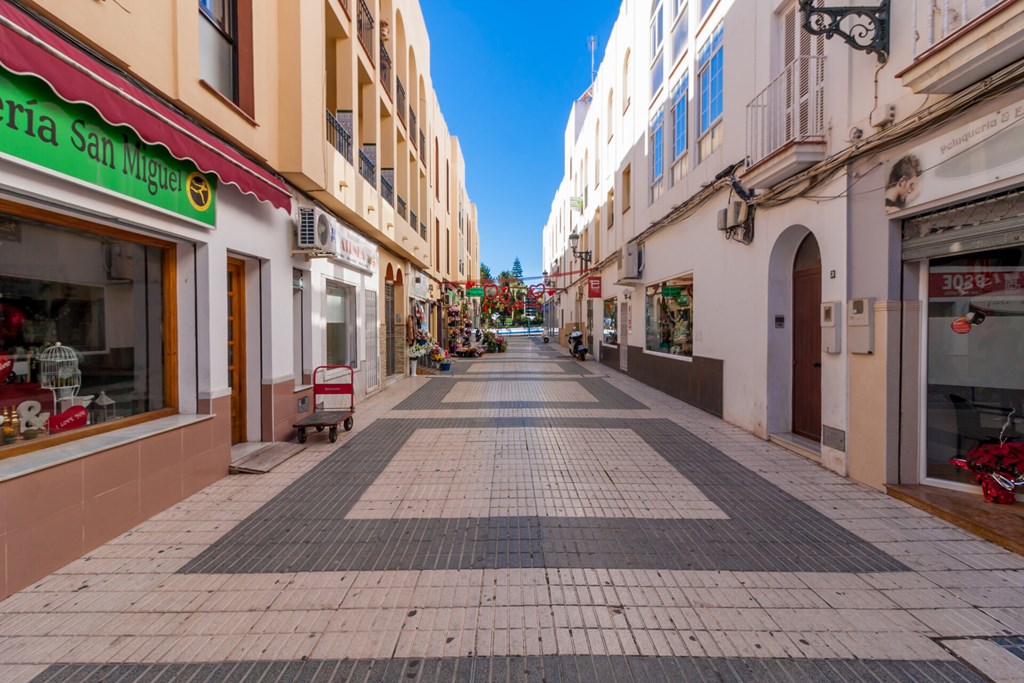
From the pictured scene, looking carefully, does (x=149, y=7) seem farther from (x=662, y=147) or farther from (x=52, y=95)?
(x=662, y=147)

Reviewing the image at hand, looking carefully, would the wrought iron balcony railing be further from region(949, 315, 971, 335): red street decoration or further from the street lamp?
the street lamp

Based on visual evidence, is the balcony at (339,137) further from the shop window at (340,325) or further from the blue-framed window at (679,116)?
the blue-framed window at (679,116)

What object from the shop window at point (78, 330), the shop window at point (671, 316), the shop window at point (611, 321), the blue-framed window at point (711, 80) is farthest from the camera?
the shop window at point (611, 321)

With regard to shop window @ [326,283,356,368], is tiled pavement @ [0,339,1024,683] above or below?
below

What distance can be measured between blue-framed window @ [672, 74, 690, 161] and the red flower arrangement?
792 cm

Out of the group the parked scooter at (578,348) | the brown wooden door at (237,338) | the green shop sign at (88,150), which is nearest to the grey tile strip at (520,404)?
the brown wooden door at (237,338)

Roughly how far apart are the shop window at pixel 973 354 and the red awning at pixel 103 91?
689 cm

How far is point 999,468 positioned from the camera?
4.21 m

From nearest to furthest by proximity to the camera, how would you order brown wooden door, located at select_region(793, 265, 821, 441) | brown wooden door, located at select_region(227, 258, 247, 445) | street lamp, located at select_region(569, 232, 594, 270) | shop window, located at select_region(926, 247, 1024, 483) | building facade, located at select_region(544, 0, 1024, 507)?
building facade, located at select_region(544, 0, 1024, 507) → shop window, located at select_region(926, 247, 1024, 483) → brown wooden door, located at select_region(227, 258, 247, 445) → brown wooden door, located at select_region(793, 265, 821, 441) → street lamp, located at select_region(569, 232, 594, 270)

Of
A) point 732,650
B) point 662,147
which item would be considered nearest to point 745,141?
point 662,147

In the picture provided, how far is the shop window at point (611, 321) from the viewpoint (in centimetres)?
1791

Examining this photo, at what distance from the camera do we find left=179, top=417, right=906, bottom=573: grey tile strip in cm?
347

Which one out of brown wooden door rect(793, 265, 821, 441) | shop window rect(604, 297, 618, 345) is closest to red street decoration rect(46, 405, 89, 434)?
brown wooden door rect(793, 265, 821, 441)

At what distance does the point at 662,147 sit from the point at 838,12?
7.51 metres
